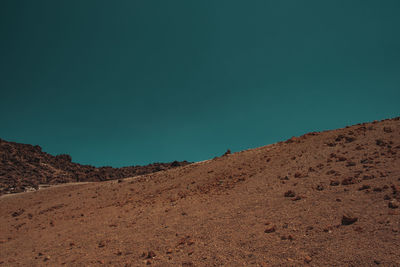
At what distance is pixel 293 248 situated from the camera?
6062mm

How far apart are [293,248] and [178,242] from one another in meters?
3.64

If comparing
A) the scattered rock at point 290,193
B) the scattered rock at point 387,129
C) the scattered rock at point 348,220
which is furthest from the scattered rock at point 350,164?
the scattered rock at point 348,220

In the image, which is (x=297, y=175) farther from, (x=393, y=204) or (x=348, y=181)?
(x=393, y=204)

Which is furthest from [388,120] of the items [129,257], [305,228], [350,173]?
[129,257]

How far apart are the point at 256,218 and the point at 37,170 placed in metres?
43.7

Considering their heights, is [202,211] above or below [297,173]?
below

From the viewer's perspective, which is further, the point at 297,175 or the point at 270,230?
the point at 297,175

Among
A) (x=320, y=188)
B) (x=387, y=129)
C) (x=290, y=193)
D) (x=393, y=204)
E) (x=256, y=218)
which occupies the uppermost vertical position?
(x=387, y=129)

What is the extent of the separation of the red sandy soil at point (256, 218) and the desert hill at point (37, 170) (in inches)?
787

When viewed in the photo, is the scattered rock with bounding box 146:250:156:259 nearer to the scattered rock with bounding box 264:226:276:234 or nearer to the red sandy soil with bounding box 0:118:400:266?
the red sandy soil with bounding box 0:118:400:266

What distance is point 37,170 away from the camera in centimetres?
4009

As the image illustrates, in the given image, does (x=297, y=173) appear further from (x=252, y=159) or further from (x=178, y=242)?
(x=178, y=242)

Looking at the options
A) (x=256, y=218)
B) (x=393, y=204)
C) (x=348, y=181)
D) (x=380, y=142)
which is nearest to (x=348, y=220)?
(x=393, y=204)

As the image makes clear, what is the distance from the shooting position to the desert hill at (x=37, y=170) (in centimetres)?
3481
